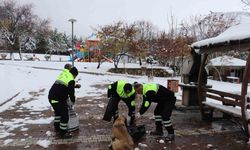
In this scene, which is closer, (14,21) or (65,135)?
(65,135)

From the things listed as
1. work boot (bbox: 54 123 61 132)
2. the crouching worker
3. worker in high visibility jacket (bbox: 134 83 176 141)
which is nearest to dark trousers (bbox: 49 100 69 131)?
the crouching worker

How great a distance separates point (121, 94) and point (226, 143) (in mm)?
2839

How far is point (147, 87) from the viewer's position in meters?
6.46

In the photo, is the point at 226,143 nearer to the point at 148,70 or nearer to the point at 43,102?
the point at 43,102

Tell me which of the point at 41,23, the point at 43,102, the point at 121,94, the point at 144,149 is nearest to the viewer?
the point at 144,149

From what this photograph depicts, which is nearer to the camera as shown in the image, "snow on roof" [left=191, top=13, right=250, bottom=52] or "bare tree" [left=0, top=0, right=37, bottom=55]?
"snow on roof" [left=191, top=13, right=250, bottom=52]

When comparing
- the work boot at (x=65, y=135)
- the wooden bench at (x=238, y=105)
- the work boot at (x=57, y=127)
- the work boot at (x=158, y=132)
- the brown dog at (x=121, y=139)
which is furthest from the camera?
the work boot at (x=57, y=127)

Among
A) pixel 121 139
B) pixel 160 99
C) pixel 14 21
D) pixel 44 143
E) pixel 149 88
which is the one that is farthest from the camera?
pixel 14 21

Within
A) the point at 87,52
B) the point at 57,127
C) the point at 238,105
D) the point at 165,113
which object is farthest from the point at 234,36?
the point at 87,52

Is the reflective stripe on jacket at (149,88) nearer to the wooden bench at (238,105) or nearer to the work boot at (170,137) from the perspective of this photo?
the work boot at (170,137)

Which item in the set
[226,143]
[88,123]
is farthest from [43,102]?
[226,143]

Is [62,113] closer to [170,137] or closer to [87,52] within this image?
[170,137]

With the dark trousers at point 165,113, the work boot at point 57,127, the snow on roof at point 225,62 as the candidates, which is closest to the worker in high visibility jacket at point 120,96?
the dark trousers at point 165,113

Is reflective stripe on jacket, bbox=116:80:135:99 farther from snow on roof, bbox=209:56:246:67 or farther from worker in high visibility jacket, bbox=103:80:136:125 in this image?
snow on roof, bbox=209:56:246:67
